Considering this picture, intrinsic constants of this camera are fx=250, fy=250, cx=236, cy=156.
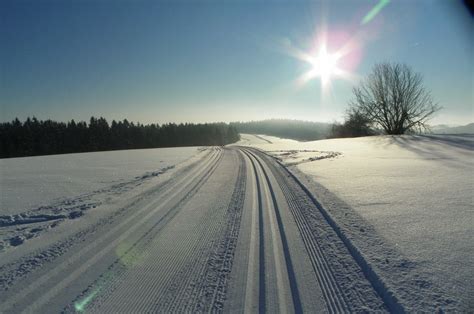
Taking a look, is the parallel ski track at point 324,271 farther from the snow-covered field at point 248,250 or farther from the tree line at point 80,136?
the tree line at point 80,136

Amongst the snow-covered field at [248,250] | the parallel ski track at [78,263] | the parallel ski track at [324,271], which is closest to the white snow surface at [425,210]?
the snow-covered field at [248,250]

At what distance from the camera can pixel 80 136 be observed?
201ft

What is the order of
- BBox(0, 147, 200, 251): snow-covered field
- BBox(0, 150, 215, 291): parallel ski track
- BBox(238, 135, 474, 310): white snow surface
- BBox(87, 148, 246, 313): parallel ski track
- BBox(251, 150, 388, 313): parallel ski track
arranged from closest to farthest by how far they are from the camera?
BBox(251, 150, 388, 313): parallel ski track
BBox(87, 148, 246, 313): parallel ski track
BBox(238, 135, 474, 310): white snow surface
BBox(0, 150, 215, 291): parallel ski track
BBox(0, 147, 200, 251): snow-covered field

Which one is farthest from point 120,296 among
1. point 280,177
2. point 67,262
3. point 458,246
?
point 280,177

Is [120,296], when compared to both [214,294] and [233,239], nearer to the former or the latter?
[214,294]

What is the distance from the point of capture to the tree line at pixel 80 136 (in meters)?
54.2

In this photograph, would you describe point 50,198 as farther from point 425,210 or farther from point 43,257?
point 425,210

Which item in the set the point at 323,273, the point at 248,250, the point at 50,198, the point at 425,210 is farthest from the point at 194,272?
the point at 50,198

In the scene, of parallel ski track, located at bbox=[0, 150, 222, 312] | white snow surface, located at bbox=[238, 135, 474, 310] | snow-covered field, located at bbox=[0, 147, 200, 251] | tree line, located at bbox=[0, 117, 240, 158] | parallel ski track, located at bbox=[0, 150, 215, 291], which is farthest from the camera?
tree line, located at bbox=[0, 117, 240, 158]

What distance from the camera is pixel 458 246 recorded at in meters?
3.79

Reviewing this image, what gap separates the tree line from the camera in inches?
2135

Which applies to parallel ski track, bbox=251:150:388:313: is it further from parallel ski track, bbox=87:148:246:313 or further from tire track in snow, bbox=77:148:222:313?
tire track in snow, bbox=77:148:222:313

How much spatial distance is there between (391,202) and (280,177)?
4.64 m

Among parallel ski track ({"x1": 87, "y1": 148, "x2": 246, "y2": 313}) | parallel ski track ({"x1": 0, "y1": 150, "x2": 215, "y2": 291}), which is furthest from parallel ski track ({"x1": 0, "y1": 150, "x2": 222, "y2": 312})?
parallel ski track ({"x1": 87, "y1": 148, "x2": 246, "y2": 313})
